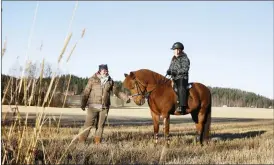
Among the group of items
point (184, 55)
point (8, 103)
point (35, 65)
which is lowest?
point (8, 103)

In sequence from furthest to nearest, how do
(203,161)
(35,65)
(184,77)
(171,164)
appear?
(184,77) → (203,161) → (171,164) → (35,65)

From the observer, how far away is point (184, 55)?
29.8 feet

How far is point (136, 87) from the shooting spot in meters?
9.51

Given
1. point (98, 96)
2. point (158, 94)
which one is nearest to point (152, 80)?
point (158, 94)

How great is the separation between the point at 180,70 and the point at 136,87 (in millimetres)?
1273

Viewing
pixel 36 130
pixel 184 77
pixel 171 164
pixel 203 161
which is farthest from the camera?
pixel 184 77

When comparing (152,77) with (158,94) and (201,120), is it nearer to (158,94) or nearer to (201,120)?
(158,94)

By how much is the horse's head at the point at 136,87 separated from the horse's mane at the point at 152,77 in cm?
14

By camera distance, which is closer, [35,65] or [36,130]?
[36,130]

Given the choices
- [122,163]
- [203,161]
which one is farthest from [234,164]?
[122,163]

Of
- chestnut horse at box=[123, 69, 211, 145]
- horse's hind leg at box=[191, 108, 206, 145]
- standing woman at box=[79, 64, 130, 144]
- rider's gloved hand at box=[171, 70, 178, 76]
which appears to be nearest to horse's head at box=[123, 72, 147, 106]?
chestnut horse at box=[123, 69, 211, 145]

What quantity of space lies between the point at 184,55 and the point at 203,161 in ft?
12.7

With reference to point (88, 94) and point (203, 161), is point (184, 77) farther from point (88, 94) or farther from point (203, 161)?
point (203, 161)

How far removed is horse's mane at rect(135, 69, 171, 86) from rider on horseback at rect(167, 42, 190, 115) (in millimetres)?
424
